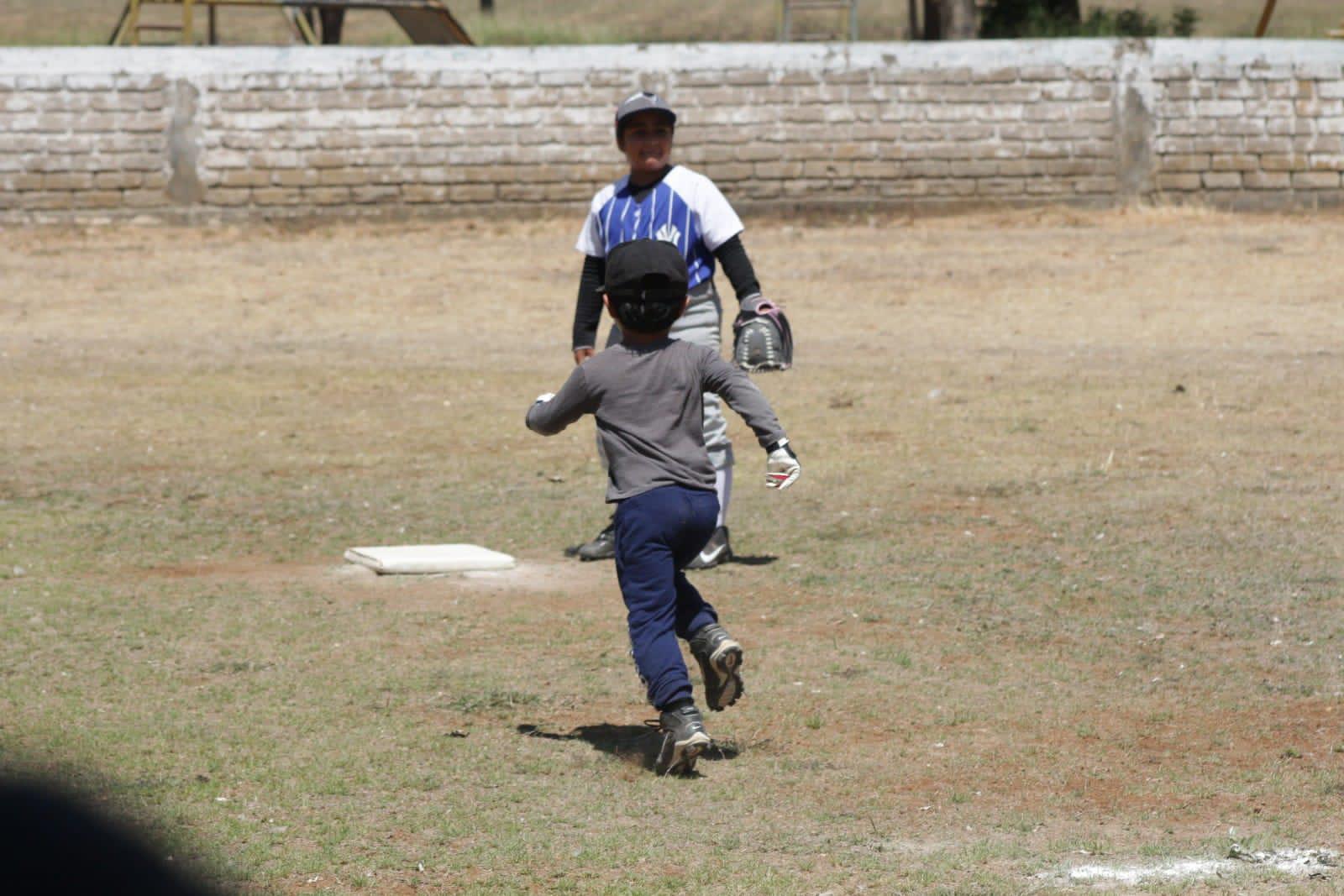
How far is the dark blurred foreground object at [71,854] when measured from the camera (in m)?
4.56

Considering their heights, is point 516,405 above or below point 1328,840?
below

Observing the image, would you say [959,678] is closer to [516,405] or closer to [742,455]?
[742,455]

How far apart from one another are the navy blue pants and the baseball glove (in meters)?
1.55

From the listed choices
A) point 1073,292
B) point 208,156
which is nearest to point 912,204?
point 1073,292

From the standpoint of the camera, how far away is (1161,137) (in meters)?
23.6

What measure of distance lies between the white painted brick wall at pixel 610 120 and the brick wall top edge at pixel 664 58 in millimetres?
24

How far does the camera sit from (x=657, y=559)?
575 cm

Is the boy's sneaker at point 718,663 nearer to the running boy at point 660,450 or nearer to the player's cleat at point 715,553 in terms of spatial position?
the running boy at point 660,450

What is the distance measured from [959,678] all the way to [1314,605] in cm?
198

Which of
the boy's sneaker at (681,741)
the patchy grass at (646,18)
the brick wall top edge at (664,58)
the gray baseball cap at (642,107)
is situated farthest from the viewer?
the patchy grass at (646,18)

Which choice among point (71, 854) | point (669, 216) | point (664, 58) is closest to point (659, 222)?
point (669, 216)

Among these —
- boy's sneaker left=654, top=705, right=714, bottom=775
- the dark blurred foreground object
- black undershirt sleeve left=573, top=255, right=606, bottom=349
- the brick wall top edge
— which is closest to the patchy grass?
the brick wall top edge

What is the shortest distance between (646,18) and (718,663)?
62904 millimetres

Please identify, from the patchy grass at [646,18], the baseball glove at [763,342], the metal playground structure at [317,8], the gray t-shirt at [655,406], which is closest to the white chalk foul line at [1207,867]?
the gray t-shirt at [655,406]
